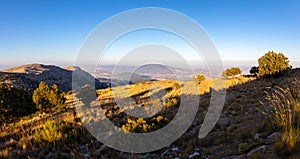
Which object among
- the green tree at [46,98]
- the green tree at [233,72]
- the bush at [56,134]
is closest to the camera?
the bush at [56,134]

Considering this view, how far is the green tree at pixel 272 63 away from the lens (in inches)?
942

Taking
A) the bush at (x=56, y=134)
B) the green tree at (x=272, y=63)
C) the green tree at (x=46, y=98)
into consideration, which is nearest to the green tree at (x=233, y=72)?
the green tree at (x=272, y=63)

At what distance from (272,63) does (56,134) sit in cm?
2564

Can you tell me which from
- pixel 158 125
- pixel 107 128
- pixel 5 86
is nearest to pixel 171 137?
pixel 158 125

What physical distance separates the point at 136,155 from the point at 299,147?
462 centimetres

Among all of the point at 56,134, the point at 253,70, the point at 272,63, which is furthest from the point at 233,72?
the point at 56,134

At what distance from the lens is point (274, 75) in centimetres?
2408

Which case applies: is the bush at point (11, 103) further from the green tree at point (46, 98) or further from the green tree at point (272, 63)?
the green tree at point (272, 63)

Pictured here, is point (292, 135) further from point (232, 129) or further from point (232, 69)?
point (232, 69)

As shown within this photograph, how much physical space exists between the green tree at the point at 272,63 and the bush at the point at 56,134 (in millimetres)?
24300

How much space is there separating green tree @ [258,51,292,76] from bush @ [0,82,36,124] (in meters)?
Answer: 26.2

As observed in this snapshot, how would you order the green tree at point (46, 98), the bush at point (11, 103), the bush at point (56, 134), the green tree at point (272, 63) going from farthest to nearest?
the green tree at point (272, 63) < the green tree at point (46, 98) < the bush at point (11, 103) < the bush at point (56, 134)

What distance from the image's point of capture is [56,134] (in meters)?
7.72

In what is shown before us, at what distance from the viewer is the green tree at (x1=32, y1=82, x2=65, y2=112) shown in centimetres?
1717
